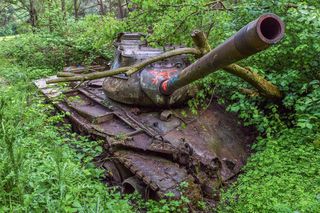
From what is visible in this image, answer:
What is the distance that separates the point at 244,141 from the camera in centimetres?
580

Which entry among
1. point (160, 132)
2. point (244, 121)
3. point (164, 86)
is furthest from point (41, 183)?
point (244, 121)

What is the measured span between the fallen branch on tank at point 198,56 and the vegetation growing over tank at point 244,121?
22cm

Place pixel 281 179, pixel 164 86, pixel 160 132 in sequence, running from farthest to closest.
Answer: pixel 160 132 → pixel 164 86 → pixel 281 179

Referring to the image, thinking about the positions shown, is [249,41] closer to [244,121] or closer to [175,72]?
[175,72]

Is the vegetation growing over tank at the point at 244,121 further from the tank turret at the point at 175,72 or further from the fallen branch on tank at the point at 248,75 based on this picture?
the tank turret at the point at 175,72

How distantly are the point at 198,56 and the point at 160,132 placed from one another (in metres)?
1.40

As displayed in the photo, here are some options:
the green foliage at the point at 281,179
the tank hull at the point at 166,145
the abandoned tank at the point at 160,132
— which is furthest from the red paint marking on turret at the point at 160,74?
the green foliage at the point at 281,179

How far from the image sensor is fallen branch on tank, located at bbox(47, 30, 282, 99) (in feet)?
15.0

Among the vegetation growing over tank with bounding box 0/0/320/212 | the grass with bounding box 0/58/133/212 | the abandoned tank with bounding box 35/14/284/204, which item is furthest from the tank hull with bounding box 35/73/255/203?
the grass with bounding box 0/58/133/212

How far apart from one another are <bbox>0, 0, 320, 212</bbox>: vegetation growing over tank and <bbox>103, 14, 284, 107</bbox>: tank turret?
0.52 meters

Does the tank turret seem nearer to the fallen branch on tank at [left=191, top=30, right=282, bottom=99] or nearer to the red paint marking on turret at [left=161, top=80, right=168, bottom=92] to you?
the red paint marking on turret at [left=161, top=80, right=168, bottom=92]

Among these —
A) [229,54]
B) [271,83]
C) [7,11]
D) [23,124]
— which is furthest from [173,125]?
[7,11]

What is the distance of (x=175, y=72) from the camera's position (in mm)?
5512

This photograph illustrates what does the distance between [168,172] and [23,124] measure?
2.40m
